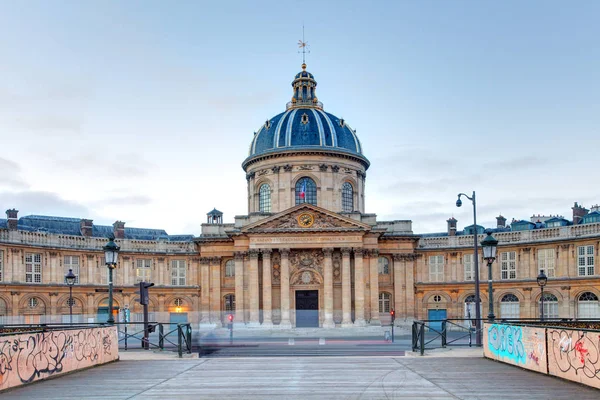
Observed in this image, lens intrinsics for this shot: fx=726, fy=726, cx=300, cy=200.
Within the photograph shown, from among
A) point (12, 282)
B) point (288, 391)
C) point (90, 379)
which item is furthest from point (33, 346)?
point (12, 282)

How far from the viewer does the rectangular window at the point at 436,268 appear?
76.6 m

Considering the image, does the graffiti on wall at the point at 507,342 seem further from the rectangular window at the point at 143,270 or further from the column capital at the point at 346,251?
the rectangular window at the point at 143,270

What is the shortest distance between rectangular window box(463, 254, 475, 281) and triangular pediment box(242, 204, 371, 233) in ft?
42.9

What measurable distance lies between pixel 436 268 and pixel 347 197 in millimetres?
12223

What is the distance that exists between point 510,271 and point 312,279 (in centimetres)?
2027

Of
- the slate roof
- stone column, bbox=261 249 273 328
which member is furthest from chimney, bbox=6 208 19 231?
stone column, bbox=261 249 273 328

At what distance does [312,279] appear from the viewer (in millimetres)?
71500

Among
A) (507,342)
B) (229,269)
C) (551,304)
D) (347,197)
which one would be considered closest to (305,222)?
(347,197)

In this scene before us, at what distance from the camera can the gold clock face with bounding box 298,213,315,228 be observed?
69.5 m

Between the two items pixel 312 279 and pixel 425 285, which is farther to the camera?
pixel 425 285

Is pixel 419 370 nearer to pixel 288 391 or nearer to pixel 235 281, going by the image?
pixel 288 391

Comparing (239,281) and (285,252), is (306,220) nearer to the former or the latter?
(285,252)

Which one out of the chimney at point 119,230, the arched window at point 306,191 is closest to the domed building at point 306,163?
the arched window at point 306,191

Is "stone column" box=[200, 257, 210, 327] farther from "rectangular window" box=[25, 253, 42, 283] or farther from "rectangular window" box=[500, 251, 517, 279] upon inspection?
"rectangular window" box=[500, 251, 517, 279]
